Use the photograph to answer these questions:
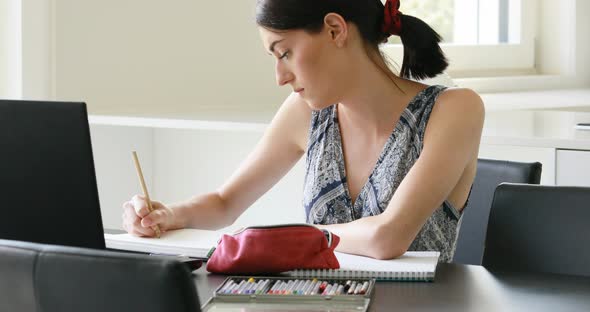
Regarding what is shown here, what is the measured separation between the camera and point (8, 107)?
1.47 meters

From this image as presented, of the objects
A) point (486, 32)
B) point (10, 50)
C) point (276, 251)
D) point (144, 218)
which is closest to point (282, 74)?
point (144, 218)

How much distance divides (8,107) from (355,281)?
565 mm

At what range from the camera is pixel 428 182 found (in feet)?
5.81

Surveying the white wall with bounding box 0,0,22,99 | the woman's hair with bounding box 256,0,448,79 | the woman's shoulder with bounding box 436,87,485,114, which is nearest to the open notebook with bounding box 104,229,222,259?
the woman's hair with bounding box 256,0,448,79

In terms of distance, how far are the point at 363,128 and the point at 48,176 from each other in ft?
2.46

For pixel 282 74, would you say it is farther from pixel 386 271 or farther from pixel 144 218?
pixel 386 271

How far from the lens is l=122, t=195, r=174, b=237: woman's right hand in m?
1.69

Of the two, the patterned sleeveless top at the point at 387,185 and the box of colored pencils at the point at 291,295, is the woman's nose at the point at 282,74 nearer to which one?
the patterned sleeveless top at the point at 387,185

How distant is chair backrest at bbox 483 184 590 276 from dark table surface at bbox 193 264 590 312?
19cm

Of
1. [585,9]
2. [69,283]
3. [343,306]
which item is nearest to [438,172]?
[343,306]

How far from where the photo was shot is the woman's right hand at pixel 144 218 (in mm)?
1694

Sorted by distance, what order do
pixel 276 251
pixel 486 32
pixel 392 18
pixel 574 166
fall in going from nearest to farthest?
pixel 276 251
pixel 392 18
pixel 574 166
pixel 486 32

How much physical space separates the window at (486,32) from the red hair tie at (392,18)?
7.09 ft

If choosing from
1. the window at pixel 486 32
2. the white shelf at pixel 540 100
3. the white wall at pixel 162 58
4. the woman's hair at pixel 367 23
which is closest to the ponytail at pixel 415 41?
the woman's hair at pixel 367 23
